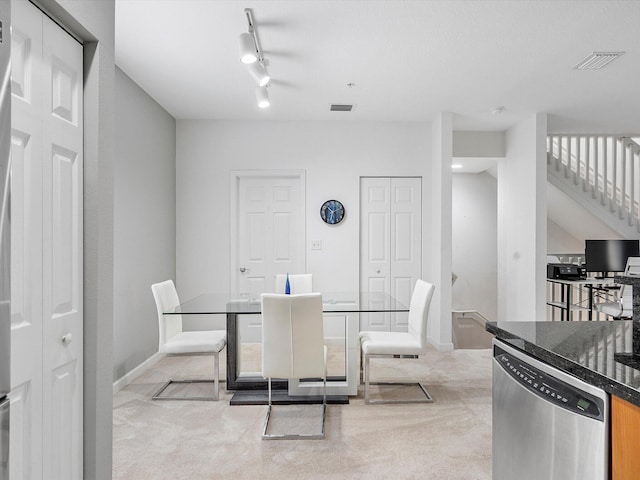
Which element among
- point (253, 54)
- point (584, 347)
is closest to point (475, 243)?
point (253, 54)

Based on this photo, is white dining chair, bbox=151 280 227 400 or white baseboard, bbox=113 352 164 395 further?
white baseboard, bbox=113 352 164 395

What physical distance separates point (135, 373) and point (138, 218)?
56.7 inches

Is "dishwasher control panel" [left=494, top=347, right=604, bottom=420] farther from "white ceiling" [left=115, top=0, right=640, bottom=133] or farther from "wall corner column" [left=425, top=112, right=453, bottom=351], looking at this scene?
"wall corner column" [left=425, top=112, right=453, bottom=351]

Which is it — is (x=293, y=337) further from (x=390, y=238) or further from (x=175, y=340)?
(x=390, y=238)

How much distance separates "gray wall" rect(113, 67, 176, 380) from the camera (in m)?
3.70

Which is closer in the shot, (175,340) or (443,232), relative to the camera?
(175,340)

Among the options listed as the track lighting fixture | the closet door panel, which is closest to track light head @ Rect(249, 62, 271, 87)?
the track lighting fixture

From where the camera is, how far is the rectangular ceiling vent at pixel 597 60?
342cm

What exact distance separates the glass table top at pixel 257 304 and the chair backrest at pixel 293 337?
1.11 feet

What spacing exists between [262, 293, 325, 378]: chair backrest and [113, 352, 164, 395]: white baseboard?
157cm

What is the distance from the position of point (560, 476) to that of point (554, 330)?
572 millimetres

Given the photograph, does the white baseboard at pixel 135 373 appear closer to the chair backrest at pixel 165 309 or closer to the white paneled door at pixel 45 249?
the chair backrest at pixel 165 309

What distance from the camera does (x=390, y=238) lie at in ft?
17.9

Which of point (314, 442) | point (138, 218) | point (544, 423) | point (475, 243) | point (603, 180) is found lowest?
point (314, 442)
